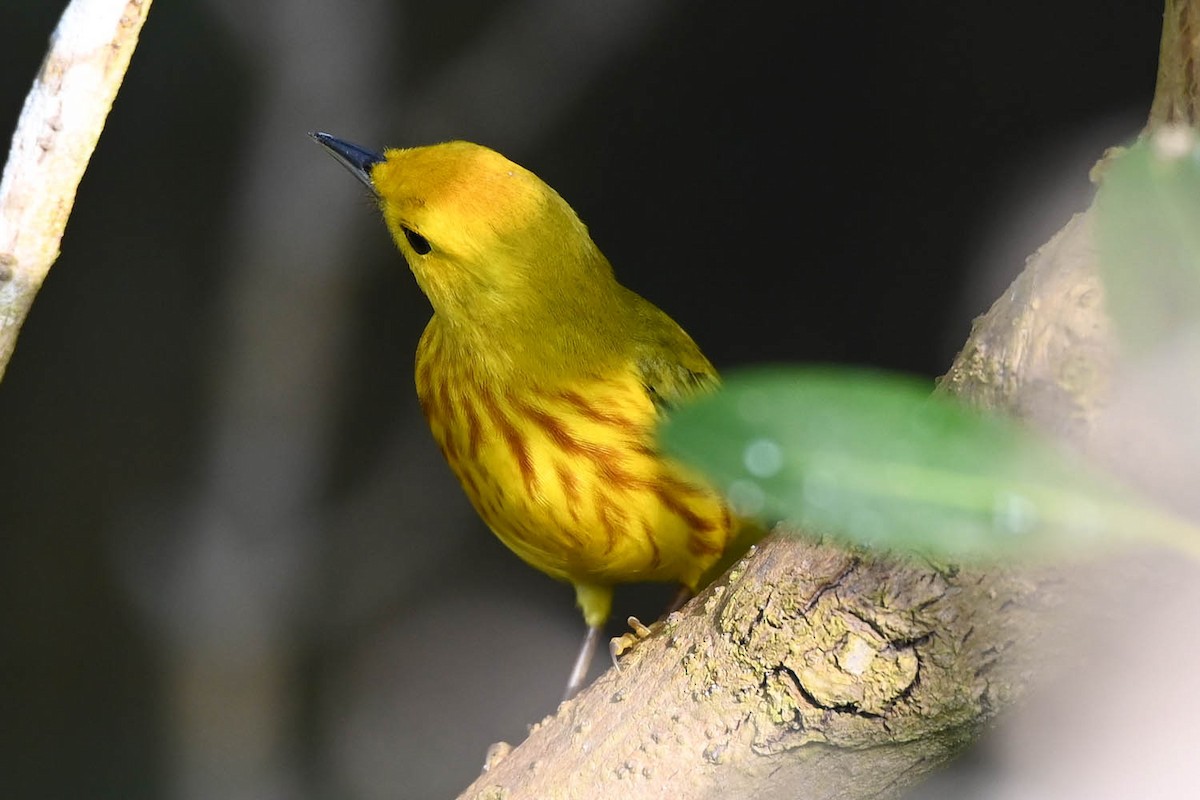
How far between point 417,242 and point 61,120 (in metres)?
0.61

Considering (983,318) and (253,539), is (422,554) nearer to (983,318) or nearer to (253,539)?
(253,539)

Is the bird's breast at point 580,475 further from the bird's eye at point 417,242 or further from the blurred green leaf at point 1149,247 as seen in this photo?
the blurred green leaf at point 1149,247

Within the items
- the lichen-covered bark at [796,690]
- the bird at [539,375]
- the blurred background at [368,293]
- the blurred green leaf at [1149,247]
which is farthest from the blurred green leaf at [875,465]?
the blurred background at [368,293]

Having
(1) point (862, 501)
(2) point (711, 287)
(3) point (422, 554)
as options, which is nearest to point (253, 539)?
(3) point (422, 554)

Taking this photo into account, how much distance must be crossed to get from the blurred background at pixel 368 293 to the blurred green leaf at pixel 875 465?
2.40 metres

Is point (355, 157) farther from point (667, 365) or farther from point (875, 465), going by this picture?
point (875, 465)

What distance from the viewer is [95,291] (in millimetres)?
3268

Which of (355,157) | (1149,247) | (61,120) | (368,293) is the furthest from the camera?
(368,293)

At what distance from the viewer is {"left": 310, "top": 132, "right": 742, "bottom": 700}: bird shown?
5.54ft

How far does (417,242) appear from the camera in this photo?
1.74m

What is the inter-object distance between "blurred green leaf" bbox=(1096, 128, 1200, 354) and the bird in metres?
1.31

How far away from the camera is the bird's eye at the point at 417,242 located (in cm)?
173

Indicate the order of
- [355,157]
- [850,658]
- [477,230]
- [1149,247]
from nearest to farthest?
[1149,247] < [850,658] < [477,230] < [355,157]

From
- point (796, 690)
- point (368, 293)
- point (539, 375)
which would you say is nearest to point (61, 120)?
point (539, 375)
